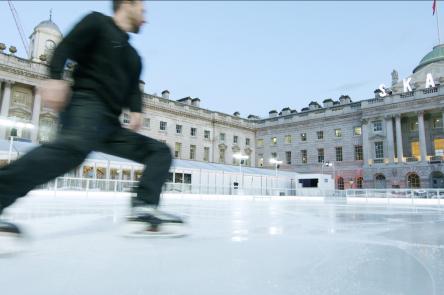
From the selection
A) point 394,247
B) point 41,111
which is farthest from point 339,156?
point 394,247

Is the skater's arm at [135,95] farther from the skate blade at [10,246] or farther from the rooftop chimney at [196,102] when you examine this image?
→ the rooftop chimney at [196,102]

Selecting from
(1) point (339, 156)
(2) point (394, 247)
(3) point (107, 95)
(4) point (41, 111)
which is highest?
(4) point (41, 111)

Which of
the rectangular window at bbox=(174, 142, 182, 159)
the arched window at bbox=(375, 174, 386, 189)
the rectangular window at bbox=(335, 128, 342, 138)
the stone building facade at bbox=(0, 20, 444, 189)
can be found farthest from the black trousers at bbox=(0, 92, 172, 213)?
the rectangular window at bbox=(335, 128, 342, 138)

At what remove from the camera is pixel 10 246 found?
200 cm

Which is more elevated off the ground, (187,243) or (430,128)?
(430,128)

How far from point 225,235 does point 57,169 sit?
6.44ft

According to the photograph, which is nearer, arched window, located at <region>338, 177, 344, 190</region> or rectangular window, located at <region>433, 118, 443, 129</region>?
rectangular window, located at <region>433, 118, 443, 129</region>

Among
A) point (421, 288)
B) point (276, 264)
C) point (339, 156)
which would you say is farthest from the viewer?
point (339, 156)

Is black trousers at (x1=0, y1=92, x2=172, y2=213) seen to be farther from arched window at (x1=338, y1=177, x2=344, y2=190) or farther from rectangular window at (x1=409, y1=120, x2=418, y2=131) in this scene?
rectangular window at (x1=409, y1=120, x2=418, y2=131)

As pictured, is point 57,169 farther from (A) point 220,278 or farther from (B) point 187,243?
(B) point 187,243

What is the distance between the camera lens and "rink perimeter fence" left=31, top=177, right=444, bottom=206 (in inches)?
639

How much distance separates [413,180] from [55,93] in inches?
1654

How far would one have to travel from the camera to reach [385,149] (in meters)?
39.2

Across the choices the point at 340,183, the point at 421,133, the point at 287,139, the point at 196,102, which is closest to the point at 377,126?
the point at 421,133
